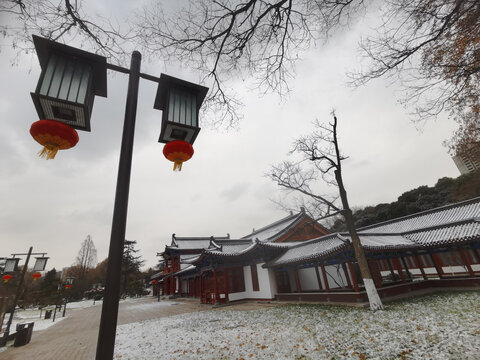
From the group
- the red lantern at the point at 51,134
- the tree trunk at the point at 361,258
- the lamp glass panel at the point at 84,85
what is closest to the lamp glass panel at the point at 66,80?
the lamp glass panel at the point at 84,85

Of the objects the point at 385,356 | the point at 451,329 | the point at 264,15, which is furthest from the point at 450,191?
the point at 264,15

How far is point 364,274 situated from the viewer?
976cm

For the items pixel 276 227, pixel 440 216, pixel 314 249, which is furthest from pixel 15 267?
pixel 440 216

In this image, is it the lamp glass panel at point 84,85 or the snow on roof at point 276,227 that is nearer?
the lamp glass panel at point 84,85

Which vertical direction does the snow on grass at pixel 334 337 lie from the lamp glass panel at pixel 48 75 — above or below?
below

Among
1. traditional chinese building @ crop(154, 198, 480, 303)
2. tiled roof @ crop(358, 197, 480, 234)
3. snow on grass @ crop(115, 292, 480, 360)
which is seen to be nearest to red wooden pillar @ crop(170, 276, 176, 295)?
traditional chinese building @ crop(154, 198, 480, 303)

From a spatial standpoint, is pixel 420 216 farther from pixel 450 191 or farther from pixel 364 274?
pixel 450 191

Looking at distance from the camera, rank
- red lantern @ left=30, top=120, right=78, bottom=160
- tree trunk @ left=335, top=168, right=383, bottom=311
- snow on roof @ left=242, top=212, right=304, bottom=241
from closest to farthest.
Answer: red lantern @ left=30, top=120, right=78, bottom=160, tree trunk @ left=335, top=168, right=383, bottom=311, snow on roof @ left=242, top=212, right=304, bottom=241

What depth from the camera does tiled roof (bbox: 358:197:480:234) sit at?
1552 cm

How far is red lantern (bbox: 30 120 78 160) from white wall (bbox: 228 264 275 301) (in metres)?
16.1

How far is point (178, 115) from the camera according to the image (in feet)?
8.96

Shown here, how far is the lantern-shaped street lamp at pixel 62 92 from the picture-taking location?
2.09 meters

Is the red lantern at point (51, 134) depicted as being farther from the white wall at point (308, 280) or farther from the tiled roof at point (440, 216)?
the tiled roof at point (440, 216)

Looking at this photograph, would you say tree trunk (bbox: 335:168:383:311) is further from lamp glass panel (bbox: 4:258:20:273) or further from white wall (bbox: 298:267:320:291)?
lamp glass panel (bbox: 4:258:20:273)
